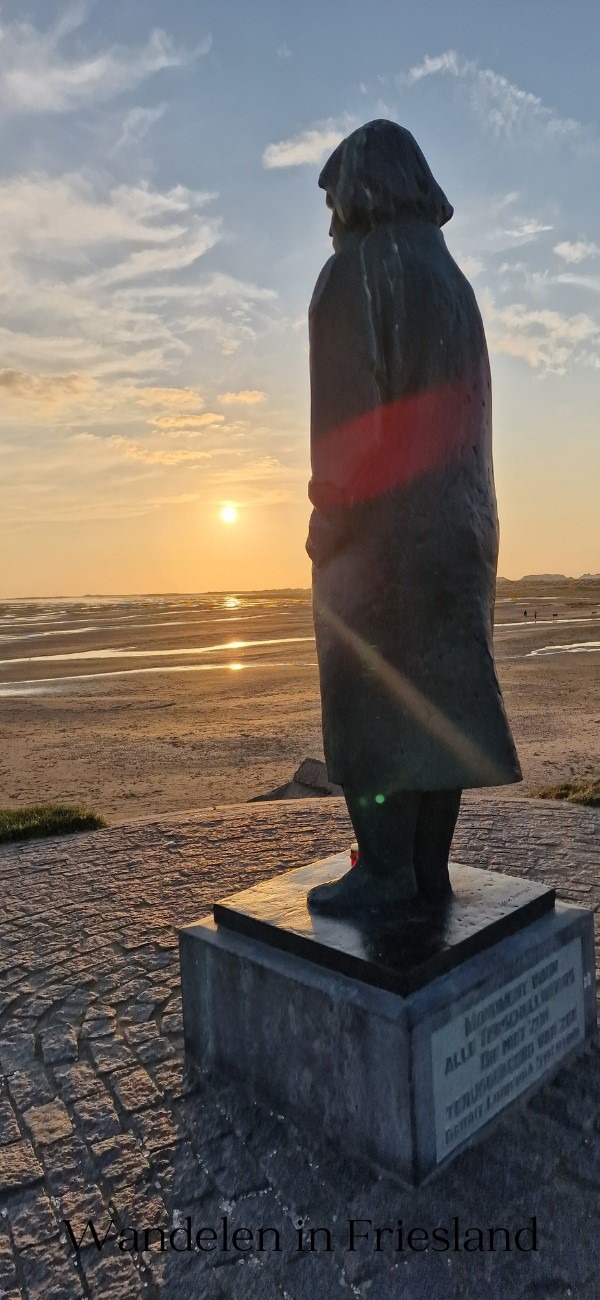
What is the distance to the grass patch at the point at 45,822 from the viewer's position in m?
7.52

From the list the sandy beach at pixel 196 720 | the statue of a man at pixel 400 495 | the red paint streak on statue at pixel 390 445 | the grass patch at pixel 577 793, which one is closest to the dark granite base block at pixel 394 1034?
the statue of a man at pixel 400 495

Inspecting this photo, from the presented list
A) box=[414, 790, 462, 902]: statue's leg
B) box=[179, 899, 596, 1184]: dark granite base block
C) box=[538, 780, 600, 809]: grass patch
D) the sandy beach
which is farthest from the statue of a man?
the sandy beach

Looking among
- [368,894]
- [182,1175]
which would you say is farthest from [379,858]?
[182,1175]

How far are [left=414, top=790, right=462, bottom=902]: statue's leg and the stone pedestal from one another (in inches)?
4.3

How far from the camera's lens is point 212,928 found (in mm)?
3496

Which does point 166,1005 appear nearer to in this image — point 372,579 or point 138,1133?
point 138,1133

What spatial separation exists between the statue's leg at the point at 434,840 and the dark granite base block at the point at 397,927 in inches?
3.7

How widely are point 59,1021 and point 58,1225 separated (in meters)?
1.30

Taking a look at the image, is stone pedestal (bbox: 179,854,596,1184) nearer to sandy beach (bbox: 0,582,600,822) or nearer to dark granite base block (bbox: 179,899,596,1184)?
dark granite base block (bbox: 179,899,596,1184)

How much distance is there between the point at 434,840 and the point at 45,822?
5.35 metres

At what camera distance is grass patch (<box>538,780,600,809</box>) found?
7.55 m

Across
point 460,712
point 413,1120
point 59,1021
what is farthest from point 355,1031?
point 59,1021

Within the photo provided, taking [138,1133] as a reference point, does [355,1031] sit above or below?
above

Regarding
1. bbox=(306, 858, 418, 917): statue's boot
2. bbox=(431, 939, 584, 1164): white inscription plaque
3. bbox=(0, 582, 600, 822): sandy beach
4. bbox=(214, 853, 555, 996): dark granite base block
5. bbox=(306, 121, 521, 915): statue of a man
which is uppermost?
bbox=(306, 121, 521, 915): statue of a man
